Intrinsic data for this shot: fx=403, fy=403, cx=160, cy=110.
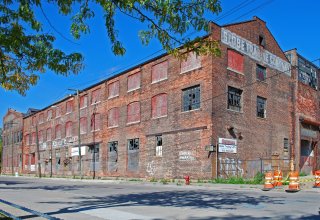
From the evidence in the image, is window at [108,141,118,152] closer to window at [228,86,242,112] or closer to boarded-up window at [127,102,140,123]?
boarded-up window at [127,102,140,123]

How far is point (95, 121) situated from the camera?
4466 centimetres

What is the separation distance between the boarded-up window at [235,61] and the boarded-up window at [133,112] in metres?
10.0

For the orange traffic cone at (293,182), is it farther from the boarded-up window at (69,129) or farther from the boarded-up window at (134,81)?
the boarded-up window at (69,129)

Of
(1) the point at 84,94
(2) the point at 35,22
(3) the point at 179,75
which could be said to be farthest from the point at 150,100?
(2) the point at 35,22

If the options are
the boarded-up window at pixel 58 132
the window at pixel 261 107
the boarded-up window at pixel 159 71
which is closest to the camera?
the window at pixel 261 107

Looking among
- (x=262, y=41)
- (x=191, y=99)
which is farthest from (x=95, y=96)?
(x=262, y=41)

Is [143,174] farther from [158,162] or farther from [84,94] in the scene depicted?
[84,94]

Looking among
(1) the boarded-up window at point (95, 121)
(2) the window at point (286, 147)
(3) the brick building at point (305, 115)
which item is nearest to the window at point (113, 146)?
(1) the boarded-up window at point (95, 121)

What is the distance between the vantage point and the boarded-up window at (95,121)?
43875mm

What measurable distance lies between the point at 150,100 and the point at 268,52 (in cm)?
1133

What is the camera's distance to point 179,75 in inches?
1267

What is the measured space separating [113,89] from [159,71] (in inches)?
340

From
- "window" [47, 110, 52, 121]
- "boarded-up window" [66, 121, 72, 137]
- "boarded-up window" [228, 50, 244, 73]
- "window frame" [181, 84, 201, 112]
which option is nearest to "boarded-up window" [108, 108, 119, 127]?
"window frame" [181, 84, 201, 112]

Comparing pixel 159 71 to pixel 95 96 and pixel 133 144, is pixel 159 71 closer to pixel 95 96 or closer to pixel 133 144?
pixel 133 144
